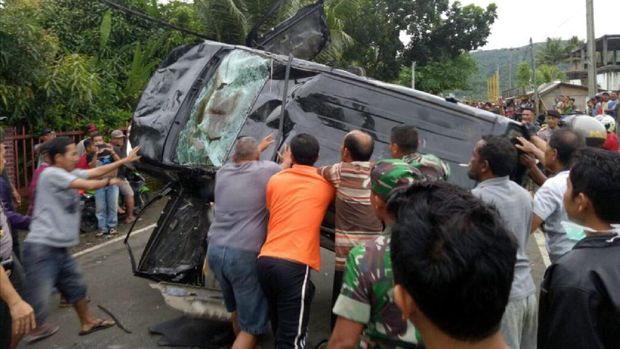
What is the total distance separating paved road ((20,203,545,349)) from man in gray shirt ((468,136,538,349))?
1843 mm

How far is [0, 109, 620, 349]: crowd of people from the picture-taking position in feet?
3.81

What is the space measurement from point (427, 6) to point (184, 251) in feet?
77.5

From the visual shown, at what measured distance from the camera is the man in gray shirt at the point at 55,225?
160 inches

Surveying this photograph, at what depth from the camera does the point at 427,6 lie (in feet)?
83.7

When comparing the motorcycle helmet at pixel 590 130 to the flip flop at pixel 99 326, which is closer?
the motorcycle helmet at pixel 590 130

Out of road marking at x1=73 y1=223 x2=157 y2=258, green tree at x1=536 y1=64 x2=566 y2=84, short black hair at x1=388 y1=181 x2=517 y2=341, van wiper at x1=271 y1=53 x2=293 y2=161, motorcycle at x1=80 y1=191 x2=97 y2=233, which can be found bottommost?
road marking at x1=73 y1=223 x2=157 y2=258

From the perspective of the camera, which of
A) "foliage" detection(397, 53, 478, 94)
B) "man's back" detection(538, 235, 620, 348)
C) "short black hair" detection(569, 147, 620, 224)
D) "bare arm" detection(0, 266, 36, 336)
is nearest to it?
"man's back" detection(538, 235, 620, 348)

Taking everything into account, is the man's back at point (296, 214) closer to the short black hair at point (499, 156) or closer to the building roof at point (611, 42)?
the short black hair at point (499, 156)

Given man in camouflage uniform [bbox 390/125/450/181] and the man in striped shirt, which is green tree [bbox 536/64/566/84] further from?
the man in striped shirt

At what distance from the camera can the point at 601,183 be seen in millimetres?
1912

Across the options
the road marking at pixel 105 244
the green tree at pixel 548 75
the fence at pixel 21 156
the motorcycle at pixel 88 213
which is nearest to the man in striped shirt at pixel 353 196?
the road marking at pixel 105 244

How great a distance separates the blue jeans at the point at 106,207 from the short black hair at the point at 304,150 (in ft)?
16.8

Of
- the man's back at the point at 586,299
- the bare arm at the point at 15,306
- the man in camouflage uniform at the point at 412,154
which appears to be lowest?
the bare arm at the point at 15,306

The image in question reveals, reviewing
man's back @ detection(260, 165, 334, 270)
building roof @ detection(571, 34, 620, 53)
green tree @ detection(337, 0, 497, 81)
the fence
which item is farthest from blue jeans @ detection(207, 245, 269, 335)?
building roof @ detection(571, 34, 620, 53)
